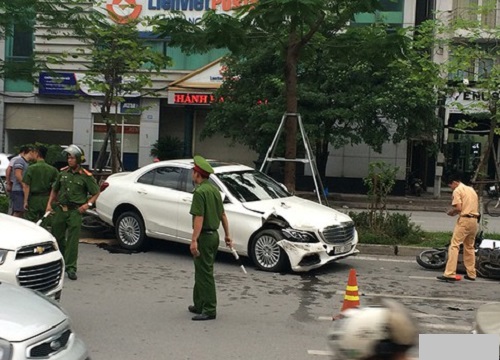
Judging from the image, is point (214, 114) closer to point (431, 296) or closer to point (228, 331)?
point (431, 296)

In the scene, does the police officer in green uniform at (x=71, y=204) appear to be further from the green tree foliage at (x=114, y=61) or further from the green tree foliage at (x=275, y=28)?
the green tree foliage at (x=114, y=61)

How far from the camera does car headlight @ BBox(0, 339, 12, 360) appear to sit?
3.80 m

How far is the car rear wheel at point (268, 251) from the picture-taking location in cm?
950

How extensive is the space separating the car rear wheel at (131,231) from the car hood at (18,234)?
4.20 metres

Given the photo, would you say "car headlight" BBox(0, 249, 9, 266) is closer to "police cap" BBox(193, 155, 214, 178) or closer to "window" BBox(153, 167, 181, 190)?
"police cap" BBox(193, 155, 214, 178)

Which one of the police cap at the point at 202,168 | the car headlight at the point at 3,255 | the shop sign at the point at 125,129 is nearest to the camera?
the car headlight at the point at 3,255

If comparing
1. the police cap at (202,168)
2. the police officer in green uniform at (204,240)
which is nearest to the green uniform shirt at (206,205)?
the police officer in green uniform at (204,240)

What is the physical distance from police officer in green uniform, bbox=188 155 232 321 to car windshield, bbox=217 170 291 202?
3.00 meters

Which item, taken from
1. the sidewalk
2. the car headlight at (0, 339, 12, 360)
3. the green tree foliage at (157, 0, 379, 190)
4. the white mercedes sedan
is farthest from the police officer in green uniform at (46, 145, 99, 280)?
the sidewalk

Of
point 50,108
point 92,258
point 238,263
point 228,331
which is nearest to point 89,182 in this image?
point 92,258

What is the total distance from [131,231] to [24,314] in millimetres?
6839

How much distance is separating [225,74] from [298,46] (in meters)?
11.7

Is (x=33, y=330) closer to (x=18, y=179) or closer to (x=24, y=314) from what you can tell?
(x=24, y=314)

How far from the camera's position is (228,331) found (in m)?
6.53
